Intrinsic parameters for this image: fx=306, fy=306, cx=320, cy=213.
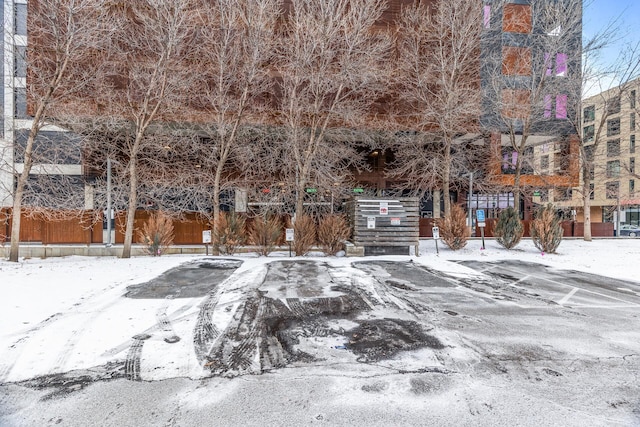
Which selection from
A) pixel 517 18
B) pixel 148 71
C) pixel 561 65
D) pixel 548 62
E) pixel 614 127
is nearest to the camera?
pixel 148 71

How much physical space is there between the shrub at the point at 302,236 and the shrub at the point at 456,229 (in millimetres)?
5818

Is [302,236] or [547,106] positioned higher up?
[547,106]

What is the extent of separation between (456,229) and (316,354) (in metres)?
11.2

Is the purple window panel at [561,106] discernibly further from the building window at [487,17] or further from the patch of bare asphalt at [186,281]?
the patch of bare asphalt at [186,281]

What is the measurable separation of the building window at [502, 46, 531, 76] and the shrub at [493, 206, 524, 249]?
8.05 metres

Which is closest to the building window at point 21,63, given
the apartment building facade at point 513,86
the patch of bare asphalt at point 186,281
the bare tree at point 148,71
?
the apartment building facade at point 513,86

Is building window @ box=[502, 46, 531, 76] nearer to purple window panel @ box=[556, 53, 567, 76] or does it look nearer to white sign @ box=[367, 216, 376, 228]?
purple window panel @ box=[556, 53, 567, 76]

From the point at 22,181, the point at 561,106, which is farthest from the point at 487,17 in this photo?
the point at 22,181

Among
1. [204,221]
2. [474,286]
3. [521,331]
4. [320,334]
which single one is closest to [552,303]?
[474,286]

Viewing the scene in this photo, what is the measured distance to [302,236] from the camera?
11.8m

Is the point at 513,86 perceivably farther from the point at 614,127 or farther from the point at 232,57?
the point at 232,57

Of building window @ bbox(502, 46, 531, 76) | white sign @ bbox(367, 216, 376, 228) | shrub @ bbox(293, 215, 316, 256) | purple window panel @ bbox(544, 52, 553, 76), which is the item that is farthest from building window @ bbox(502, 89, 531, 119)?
shrub @ bbox(293, 215, 316, 256)

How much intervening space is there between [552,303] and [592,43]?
1618 cm

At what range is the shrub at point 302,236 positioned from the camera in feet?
38.6
